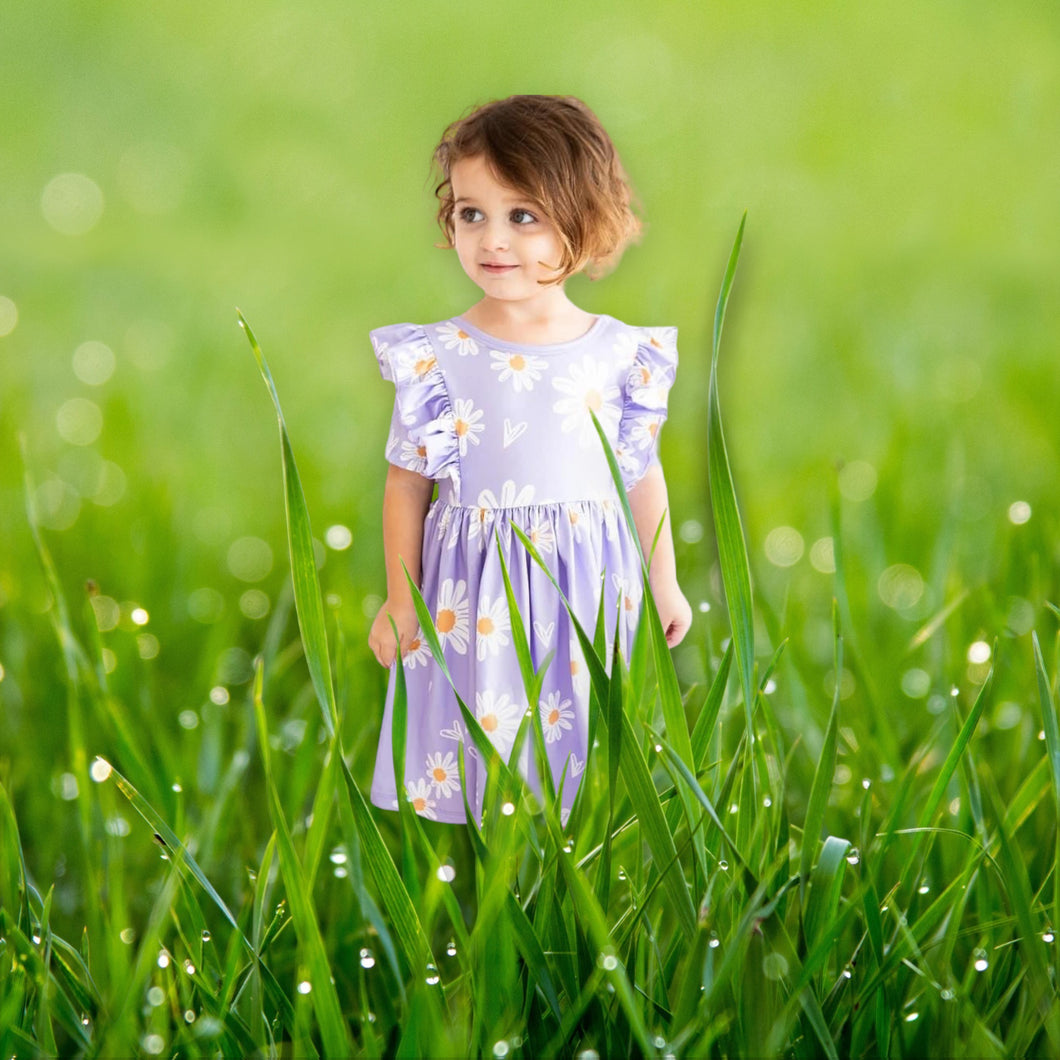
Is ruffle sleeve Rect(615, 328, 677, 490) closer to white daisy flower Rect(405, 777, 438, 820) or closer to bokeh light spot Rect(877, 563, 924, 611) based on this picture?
white daisy flower Rect(405, 777, 438, 820)

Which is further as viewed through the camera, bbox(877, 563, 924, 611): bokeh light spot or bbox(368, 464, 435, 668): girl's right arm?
bbox(877, 563, 924, 611): bokeh light spot

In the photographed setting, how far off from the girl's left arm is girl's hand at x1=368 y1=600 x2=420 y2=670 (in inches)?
5.2

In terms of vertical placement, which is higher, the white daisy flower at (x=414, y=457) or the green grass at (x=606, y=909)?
the white daisy flower at (x=414, y=457)

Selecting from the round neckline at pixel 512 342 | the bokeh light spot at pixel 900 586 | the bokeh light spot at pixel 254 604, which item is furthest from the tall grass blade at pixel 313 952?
the bokeh light spot at pixel 900 586

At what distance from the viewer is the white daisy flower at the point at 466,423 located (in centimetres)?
67

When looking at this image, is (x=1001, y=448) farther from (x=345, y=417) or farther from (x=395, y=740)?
(x=395, y=740)

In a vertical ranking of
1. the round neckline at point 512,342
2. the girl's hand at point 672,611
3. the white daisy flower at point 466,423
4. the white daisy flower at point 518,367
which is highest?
the round neckline at point 512,342

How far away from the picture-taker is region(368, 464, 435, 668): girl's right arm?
695mm

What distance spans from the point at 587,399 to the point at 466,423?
0.21ft

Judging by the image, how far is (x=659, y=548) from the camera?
731 millimetres

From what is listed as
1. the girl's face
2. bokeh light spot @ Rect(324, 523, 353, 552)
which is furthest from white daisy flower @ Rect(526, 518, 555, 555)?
bokeh light spot @ Rect(324, 523, 353, 552)

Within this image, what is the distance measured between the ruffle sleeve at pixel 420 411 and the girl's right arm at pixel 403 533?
0.02 m

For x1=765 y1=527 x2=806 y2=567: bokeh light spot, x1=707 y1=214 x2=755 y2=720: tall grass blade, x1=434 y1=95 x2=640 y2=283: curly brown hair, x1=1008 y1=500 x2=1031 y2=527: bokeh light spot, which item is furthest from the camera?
x1=765 y1=527 x2=806 y2=567: bokeh light spot

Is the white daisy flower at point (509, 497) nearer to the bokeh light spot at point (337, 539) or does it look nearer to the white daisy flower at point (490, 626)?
the white daisy flower at point (490, 626)
